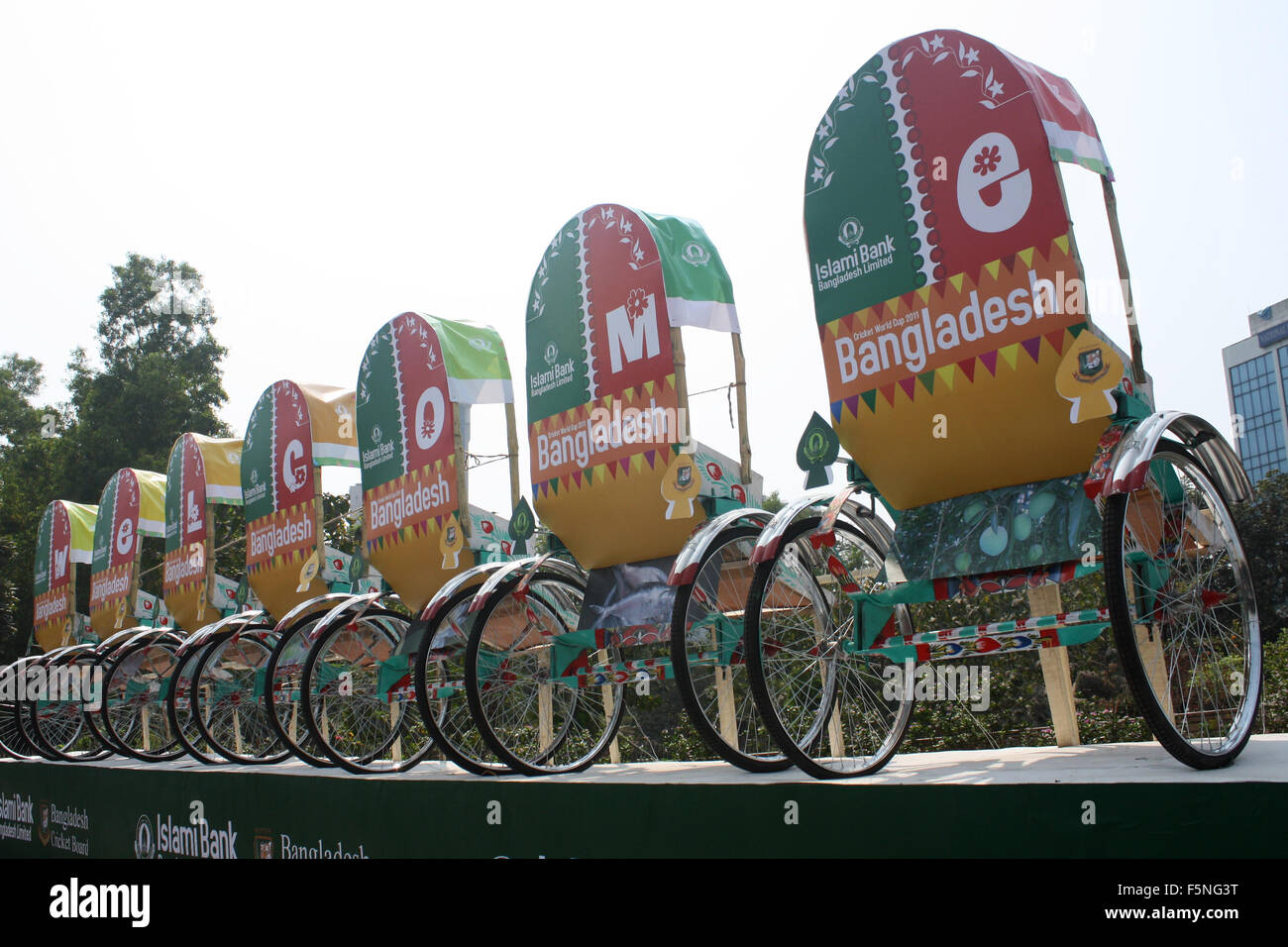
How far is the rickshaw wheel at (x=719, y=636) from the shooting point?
3588 millimetres

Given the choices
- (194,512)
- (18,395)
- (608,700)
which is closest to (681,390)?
(608,700)

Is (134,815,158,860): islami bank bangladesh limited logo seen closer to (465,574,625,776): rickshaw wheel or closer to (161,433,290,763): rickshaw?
(161,433,290,763): rickshaw

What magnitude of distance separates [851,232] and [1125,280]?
934 mm

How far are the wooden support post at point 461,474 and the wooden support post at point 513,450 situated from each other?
0.91 ft

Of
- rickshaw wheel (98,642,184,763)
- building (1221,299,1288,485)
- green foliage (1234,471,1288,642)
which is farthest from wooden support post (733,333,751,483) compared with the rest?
building (1221,299,1288,485)

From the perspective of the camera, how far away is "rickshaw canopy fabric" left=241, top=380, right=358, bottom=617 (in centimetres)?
742

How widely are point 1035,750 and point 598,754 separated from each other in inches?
76.5

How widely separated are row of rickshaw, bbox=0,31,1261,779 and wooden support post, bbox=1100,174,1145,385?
0.04 ft
